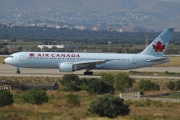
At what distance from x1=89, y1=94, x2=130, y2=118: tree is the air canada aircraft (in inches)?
1368

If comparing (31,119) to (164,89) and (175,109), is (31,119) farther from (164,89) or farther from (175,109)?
(164,89)

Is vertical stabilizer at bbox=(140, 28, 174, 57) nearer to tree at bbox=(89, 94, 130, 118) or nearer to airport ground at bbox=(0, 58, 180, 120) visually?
airport ground at bbox=(0, 58, 180, 120)

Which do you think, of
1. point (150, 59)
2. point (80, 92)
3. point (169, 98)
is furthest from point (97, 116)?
point (150, 59)

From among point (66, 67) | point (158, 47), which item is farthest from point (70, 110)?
point (158, 47)

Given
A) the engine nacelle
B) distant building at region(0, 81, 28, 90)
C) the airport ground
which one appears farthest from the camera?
the engine nacelle

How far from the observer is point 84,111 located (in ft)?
130

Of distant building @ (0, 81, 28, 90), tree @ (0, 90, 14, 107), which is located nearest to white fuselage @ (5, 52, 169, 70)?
distant building @ (0, 81, 28, 90)

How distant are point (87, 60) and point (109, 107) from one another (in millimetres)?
37153

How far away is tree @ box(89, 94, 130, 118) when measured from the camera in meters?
36.5

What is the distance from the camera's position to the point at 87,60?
7350cm

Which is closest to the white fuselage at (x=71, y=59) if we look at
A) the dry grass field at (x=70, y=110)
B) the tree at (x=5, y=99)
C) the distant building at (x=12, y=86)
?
the distant building at (x=12, y=86)

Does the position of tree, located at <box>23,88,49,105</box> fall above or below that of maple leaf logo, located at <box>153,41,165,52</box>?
below

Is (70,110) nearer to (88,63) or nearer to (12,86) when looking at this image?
(12,86)

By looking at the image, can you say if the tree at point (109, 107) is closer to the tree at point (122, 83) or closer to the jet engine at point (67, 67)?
the tree at point (122, 83)
